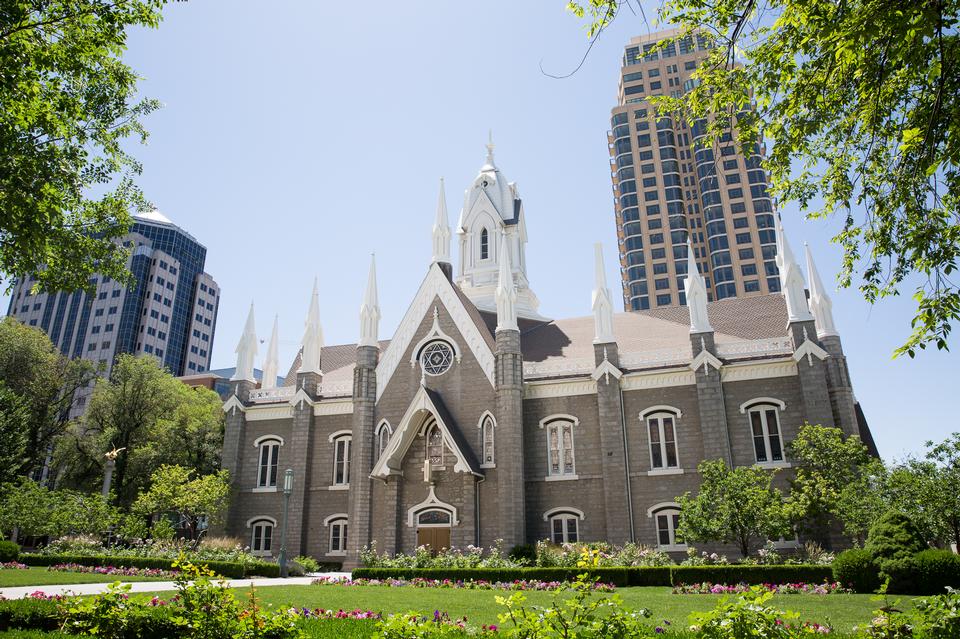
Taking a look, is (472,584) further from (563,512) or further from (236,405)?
(236,405)

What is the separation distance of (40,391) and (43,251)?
1466 inches

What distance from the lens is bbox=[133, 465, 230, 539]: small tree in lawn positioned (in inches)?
1282

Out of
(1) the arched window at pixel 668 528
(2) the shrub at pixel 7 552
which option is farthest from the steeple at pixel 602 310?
(2) the shrub at pixel 7 552

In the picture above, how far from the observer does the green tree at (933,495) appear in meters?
21.0

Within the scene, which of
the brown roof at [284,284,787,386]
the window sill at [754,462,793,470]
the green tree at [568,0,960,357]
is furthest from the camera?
the brown roof at [284,284,787,386]

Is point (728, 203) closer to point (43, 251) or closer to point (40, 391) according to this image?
point (40, 391)

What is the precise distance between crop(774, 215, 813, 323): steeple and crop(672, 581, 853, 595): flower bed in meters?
13.7

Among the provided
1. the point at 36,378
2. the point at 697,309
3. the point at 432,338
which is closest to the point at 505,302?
the point at 432,338

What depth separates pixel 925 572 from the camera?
15.6 m

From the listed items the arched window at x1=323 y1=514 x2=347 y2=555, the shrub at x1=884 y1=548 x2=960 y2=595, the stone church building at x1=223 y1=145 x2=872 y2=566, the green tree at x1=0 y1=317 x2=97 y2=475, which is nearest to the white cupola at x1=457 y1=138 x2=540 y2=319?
the stone church building at x1=223 y1=145 x2=872 y2=566

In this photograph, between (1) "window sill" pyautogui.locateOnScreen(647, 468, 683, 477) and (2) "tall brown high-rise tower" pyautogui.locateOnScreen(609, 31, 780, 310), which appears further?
(2) "tall brown high-rise tower" pyautogui.locateOnScreen(609, 31, 780, 310)

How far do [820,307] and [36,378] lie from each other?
49.1m

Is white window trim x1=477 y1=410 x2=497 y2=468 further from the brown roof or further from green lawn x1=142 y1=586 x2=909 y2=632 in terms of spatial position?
green lawn x1=142 y1=586 x2=909 y2=632

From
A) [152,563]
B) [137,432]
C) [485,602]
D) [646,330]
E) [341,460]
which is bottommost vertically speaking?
[485,602]
